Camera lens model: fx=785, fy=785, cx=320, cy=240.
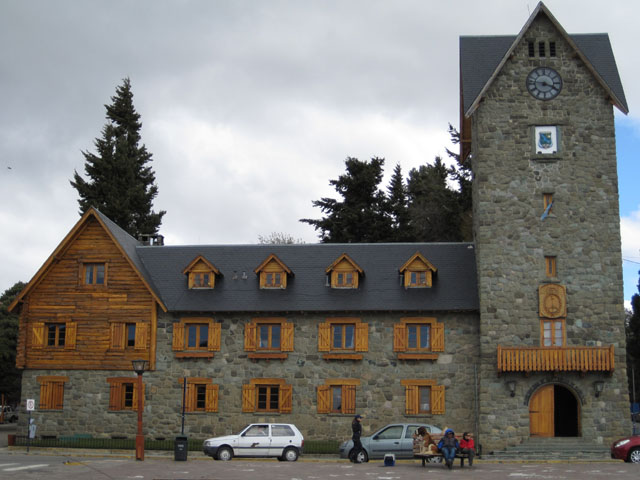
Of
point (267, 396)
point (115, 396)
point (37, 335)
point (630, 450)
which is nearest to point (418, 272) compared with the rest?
point (267, 396)

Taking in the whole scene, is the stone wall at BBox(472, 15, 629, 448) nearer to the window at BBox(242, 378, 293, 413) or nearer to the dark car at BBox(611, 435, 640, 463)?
the dark car at BBox(611, 435, 640, 463)

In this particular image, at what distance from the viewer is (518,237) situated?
115ft

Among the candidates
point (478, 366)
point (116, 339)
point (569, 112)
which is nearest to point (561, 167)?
point (569, 112)

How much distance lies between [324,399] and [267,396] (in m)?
2.66

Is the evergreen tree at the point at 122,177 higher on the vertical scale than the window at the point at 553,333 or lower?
higher

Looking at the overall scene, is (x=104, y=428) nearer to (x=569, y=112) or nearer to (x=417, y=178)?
(x=569, y=112)

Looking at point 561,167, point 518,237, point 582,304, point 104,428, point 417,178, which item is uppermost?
point 417,178

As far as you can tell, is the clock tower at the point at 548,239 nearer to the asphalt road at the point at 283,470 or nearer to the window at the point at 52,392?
the asphalt road at the point at 283,470

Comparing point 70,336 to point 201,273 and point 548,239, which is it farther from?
point 548,239

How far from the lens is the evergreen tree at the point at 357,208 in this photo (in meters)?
59.4

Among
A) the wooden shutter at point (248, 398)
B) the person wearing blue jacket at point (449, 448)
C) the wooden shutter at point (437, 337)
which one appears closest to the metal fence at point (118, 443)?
the wooden shutter at point (248, 398)

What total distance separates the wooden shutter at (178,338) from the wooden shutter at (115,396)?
3.13 m

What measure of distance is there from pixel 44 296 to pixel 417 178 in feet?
157

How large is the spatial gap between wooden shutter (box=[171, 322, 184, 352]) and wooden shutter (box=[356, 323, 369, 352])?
27.0 ft
